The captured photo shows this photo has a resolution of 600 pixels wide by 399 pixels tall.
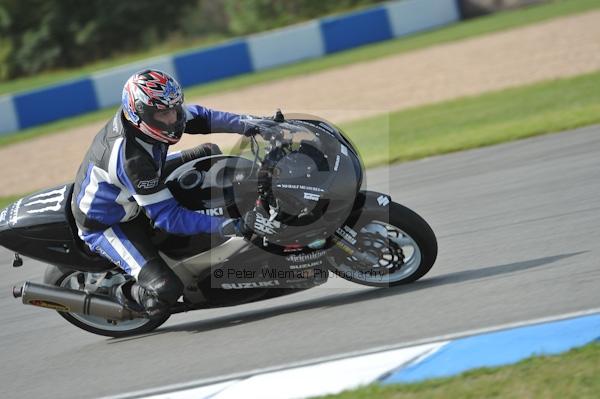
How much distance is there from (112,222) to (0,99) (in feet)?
57.1

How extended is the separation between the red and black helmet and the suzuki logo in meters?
0.90

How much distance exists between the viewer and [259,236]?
17.3 feet

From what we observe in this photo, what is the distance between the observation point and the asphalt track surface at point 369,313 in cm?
491

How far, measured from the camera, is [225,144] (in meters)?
13.5

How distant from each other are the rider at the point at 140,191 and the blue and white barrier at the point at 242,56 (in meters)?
16.5

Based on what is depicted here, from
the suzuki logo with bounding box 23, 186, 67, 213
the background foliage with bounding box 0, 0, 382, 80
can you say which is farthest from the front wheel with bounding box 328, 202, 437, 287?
the background foliage with bounding box 0, 0, 382, 80

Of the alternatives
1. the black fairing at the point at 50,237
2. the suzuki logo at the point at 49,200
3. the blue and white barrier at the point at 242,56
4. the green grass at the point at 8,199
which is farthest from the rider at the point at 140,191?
the blue and white barrier at the point at 242,56

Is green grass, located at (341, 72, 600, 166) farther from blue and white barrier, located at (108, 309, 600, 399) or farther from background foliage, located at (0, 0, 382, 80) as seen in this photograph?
background foliage, located at (0, 0, 382, 80)

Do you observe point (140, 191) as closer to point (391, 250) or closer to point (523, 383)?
point (391, 250)

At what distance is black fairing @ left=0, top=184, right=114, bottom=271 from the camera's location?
5.63 metres

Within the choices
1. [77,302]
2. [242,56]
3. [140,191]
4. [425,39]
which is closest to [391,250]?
[140,191]

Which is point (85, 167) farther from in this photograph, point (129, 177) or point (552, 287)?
point (552, 287)

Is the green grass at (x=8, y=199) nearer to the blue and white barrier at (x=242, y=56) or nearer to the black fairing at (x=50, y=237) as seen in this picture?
the black fairing at (x=50, y=237)

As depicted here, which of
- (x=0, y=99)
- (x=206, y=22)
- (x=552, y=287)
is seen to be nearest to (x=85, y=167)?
(x=552, y=287)
